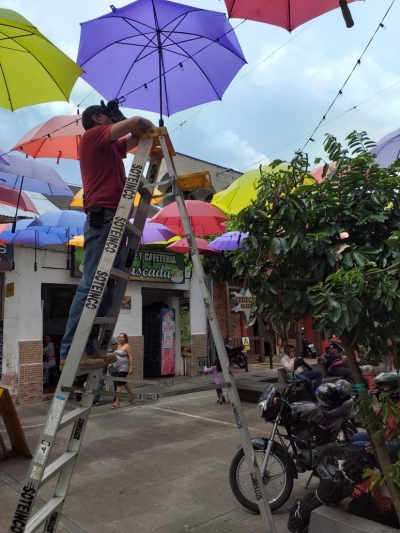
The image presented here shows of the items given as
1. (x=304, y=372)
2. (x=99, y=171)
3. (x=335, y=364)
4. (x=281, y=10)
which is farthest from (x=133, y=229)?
(x=335, y=364)

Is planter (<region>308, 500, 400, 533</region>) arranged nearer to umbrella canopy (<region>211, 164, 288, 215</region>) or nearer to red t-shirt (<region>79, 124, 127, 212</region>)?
red t-shirt (<region>79, 124, 127, 212</region>)

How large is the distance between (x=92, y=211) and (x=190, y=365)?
12.0 metres

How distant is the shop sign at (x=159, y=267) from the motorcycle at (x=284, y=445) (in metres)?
9.05

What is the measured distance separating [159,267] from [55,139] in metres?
6.91

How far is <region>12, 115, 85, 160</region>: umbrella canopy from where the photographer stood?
7.28 m

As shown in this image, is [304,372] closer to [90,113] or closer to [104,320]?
[104,320]

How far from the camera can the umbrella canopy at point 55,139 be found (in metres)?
7.28

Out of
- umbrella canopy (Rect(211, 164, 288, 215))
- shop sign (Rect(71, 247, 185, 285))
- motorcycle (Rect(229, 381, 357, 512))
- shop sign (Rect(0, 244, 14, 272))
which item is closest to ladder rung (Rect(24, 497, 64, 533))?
motorcycle (Rect(229, 381, 357, 512))

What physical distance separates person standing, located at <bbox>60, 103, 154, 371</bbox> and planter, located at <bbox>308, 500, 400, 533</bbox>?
1906 millimetres

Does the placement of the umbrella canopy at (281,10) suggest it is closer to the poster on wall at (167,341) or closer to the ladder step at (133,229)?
the ladder step at (133,229)

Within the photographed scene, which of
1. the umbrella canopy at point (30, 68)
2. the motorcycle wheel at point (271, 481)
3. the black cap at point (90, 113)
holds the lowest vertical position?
the motorcycle wheel at point (271, 481)

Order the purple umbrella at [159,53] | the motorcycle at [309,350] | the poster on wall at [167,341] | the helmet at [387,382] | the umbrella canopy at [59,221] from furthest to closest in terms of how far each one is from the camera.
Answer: the motorcycle at [309,350] → the poster on wall at [167,341] → the umbrella canopy at [59,221] → the purple umbrella at [159,53] → the helmet at [387,382]

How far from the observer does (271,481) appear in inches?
171

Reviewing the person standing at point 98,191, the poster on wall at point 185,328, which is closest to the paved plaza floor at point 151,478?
the person standing at point 98,191
